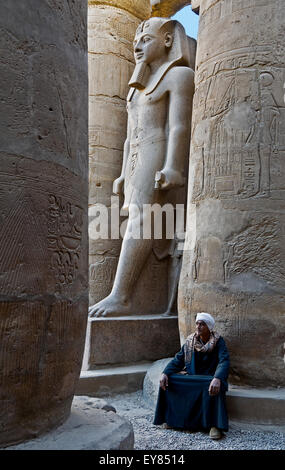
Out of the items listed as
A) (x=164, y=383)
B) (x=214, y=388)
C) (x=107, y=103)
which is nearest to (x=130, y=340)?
(x=164, y=383)

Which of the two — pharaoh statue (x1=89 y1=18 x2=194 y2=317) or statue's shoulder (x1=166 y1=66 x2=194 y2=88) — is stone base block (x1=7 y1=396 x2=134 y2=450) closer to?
pharaoh statue (x1=89 y1=18 x2=194 y2=317)

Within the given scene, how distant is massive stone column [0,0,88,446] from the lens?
6.39 feet

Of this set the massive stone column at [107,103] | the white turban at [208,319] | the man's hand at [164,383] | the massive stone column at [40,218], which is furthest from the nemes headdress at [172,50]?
the massive stone column at [40,218]

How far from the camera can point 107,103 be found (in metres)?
6.93

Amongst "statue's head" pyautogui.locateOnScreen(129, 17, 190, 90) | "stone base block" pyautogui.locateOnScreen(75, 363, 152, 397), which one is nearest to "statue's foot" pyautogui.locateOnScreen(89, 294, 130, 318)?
"stone base block" pyautogui.locateOnScreen(75, 363, 152, 397)

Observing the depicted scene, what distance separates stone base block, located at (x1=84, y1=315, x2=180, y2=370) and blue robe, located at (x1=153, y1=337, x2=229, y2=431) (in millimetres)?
1320

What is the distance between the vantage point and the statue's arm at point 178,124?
219 inches

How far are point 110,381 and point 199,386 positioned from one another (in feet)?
4.48

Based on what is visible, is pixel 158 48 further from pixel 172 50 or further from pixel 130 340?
pixel 130 340

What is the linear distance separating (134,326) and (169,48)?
329 cm

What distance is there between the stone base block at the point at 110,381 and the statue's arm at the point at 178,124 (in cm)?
198
